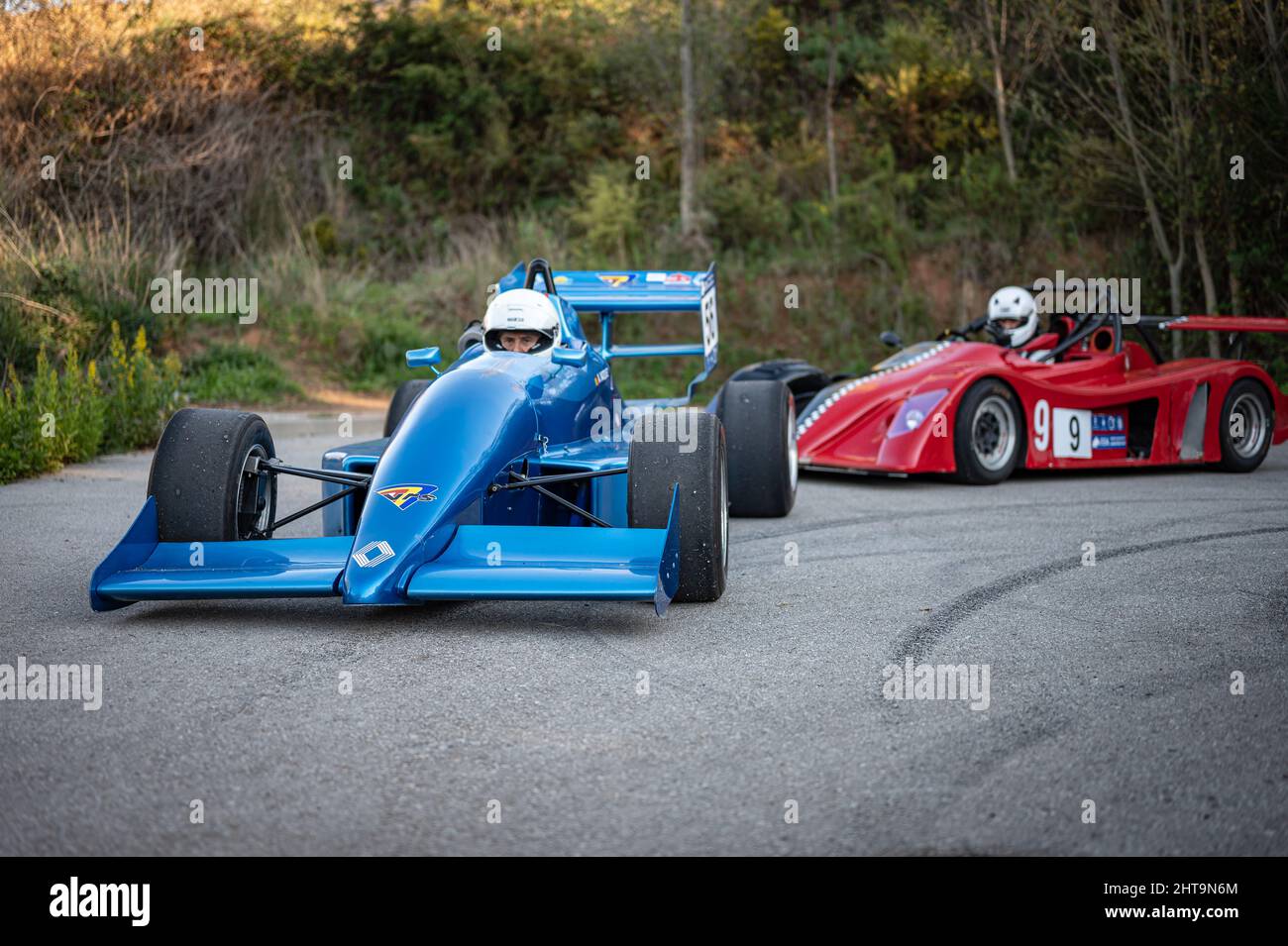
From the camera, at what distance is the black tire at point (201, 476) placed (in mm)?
5336

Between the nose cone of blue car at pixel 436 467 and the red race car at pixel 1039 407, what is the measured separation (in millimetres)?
3874

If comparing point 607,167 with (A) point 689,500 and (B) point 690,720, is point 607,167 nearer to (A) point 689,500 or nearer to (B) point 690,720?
(A) point 689,500

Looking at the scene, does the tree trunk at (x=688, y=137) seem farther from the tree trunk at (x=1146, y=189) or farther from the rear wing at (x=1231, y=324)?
the rear wing at (x=1231, y=324)

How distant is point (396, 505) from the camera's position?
482 cm

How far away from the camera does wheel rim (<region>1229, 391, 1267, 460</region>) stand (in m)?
10.1

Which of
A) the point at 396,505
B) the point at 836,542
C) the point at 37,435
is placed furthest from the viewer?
the point at 37,435

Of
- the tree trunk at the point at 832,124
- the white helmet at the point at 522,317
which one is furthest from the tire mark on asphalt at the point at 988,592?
the tree trunk at the point at 832,124

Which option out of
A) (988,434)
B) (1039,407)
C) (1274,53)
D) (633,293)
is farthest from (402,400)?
(1274,53)

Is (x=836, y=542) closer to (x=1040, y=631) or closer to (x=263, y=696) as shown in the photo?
(x=1040, y=631)

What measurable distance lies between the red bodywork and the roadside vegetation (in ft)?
20.2

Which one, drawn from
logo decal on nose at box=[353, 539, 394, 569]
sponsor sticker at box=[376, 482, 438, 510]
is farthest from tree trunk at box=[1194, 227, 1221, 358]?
logo decal on nose at box=[353, 539, 394, 569]

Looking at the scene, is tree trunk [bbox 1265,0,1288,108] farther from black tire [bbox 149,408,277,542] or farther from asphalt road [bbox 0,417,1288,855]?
black tire [bbox 149,408,277,542]

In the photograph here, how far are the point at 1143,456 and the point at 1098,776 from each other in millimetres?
7042

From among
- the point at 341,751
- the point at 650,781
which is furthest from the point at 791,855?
the point at 341,751
